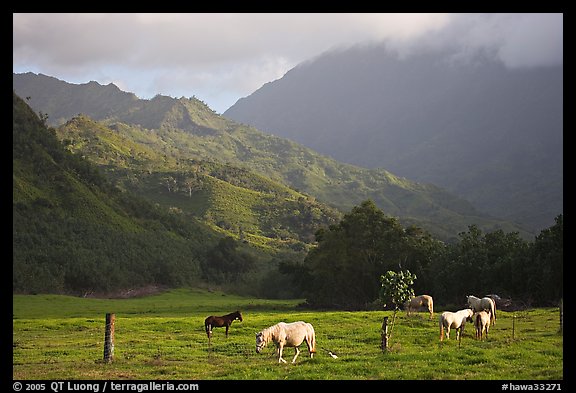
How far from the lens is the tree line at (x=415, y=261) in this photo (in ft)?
201

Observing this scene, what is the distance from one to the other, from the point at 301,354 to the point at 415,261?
52.6 metres

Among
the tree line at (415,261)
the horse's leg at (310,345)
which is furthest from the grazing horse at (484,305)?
the tree line at (415,261)

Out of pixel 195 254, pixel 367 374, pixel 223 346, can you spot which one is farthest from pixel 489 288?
pixel 195 254

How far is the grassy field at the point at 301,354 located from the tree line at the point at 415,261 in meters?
21.3

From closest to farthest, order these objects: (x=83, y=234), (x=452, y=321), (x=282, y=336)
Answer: (x=282, y=336)
(x=452, y=321)
(x=83, y=234)

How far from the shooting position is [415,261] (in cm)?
7388

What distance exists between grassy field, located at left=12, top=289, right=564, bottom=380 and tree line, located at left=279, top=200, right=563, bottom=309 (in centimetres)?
2135

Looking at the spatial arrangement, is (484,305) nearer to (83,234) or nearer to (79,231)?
(83,234)

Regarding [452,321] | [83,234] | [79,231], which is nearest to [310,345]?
[452,321]

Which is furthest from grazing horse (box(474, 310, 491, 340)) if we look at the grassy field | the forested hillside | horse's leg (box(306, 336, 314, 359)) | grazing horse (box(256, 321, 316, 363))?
the forested hillside
